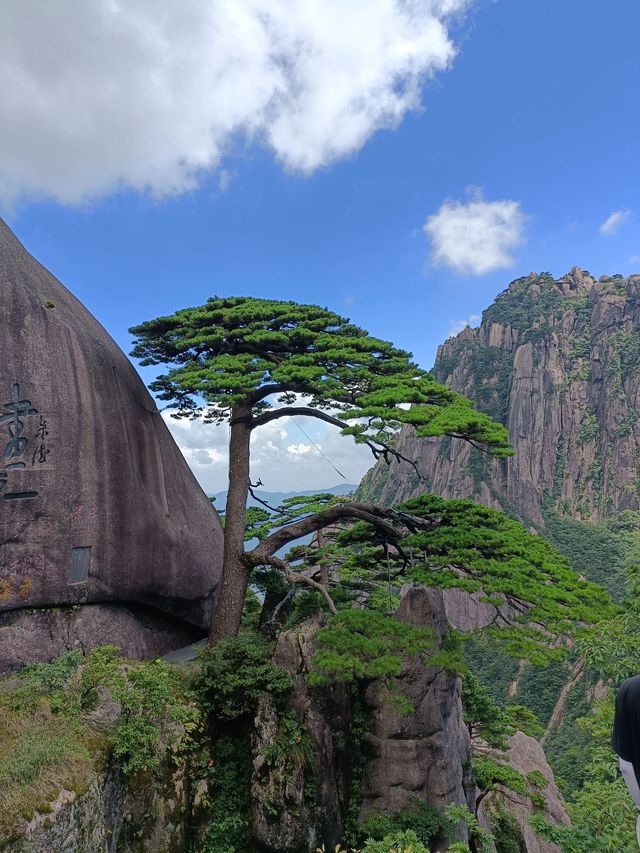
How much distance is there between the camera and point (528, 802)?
14469 millimetres

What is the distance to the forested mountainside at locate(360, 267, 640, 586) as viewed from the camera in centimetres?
7169

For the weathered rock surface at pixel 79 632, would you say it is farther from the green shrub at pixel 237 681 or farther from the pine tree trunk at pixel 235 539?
the green shrub at pixel 237 681

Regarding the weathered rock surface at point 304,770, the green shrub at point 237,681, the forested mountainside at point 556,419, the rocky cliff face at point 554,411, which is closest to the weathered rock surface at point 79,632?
the green shrub at point 237,681

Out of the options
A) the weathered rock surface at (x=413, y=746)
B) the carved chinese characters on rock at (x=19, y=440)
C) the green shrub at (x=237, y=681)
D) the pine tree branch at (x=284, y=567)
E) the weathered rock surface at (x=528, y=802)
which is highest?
the carved chinese characters on rock at (x=19, y=440)

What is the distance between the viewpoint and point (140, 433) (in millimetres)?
8734

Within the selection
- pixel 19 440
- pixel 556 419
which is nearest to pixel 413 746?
pixel 19 440

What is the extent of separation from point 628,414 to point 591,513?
55.1 feet

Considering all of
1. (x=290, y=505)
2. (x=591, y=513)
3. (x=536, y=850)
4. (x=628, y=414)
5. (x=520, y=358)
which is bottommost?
(x=536, y=850)

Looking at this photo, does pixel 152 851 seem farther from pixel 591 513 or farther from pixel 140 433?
pixel 591 513

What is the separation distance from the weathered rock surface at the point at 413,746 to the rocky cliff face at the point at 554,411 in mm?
60055

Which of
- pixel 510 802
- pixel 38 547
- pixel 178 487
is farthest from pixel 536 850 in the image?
pixel 38 547

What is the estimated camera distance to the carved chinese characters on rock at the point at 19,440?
6934mm

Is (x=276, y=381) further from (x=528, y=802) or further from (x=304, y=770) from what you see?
(x=528, y=802)

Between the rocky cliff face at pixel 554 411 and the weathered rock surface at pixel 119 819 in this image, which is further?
the rocky cliff face at pixel 554 411
